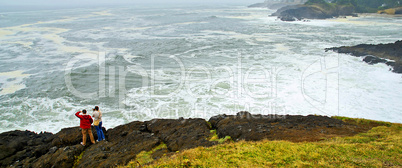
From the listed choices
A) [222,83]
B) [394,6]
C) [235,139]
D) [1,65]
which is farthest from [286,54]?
[394,6]

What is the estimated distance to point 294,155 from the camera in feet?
28.5

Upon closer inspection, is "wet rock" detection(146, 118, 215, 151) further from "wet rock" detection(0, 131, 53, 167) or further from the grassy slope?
"wet rock" detection(0, 131, 53, 167)

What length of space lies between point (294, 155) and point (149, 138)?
7155 mm

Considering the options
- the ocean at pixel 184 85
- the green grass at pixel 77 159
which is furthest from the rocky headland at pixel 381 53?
the green grass at pixel 77 159

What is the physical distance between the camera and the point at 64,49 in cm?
4291

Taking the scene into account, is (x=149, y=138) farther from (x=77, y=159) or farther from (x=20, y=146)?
(x=20, y=146)

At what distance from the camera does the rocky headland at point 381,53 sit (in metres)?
30.5

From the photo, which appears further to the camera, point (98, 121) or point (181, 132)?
point (181, 132)

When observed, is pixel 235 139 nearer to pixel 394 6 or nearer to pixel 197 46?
pixel 197 46

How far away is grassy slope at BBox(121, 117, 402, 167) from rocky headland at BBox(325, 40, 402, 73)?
82.1 ft

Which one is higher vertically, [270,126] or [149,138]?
[270,126]

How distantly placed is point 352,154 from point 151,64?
27.9 meters

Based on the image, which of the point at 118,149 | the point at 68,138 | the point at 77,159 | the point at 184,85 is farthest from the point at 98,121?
the point at 184,85

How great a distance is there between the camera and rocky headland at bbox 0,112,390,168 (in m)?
10.4
